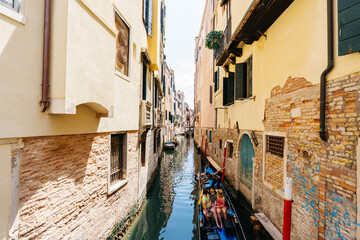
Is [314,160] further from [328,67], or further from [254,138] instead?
[254,138]

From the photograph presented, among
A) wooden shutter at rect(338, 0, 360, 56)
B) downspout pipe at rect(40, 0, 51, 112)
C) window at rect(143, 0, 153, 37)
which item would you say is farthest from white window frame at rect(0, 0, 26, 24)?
window at rect(143, 0, 153, 37)

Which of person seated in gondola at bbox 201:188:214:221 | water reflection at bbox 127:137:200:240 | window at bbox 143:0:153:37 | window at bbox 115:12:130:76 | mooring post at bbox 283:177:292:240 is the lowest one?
water reflection at bbox 127:137:200:240

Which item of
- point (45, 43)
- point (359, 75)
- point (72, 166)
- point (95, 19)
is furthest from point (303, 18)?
point (72, 166)

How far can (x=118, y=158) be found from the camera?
5.16 meters

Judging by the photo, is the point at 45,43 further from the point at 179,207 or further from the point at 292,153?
the point at 179,207

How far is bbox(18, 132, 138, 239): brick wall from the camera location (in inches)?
96.0

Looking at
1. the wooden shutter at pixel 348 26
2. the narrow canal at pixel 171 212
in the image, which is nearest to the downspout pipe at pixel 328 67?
the wooden shutter at pixel 348 26

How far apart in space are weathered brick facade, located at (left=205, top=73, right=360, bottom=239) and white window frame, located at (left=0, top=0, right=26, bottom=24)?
4.62m

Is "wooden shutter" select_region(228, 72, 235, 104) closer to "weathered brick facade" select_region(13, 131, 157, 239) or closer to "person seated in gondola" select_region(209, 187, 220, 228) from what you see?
"person seated in gondola" select_region(209, 187, 220, 228)

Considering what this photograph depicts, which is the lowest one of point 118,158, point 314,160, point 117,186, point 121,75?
point 117,186

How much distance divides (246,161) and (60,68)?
6389 millimetres

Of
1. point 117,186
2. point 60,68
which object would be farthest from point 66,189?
point 60,68

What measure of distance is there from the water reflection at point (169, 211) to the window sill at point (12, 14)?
5.44m

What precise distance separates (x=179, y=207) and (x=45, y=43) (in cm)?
736
